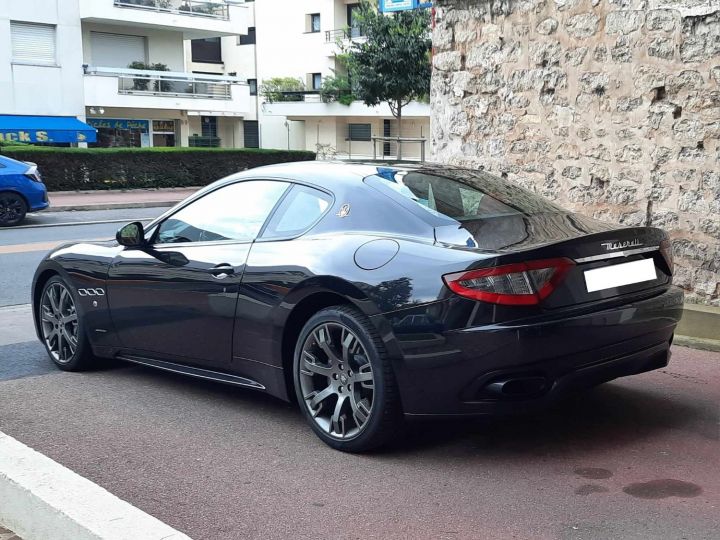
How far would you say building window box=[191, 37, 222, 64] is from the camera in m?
53.0

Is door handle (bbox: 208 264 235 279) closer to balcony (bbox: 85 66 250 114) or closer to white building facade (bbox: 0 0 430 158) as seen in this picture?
white building facade (bbox: 0 0 430 158)

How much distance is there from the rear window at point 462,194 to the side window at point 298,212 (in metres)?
0.37

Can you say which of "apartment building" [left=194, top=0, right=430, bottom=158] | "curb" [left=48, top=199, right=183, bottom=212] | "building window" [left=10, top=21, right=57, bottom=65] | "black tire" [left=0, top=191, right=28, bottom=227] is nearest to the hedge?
"curb" [left=48, top=199, right=183, bottom=212]

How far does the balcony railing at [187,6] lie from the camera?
121 ft

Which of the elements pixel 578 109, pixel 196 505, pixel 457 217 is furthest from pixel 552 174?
pixel 196 505

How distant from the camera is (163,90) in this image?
3866 cm

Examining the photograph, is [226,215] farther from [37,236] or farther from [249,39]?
[249,39]

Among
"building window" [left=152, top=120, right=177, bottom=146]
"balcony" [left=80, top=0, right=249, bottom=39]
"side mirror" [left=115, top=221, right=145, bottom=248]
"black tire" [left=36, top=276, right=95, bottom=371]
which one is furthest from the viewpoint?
"building window" [left=152, top=120, right=177, bottom=146]

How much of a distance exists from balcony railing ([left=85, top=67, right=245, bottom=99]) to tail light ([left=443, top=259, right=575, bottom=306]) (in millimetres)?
34843

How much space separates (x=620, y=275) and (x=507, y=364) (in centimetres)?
85

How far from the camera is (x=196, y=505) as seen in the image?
12.6ft

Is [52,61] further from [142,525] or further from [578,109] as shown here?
[142,525]

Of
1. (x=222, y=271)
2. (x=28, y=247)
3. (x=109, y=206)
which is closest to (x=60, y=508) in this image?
(x=222, y=271)

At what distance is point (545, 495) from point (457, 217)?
1.46 meters
